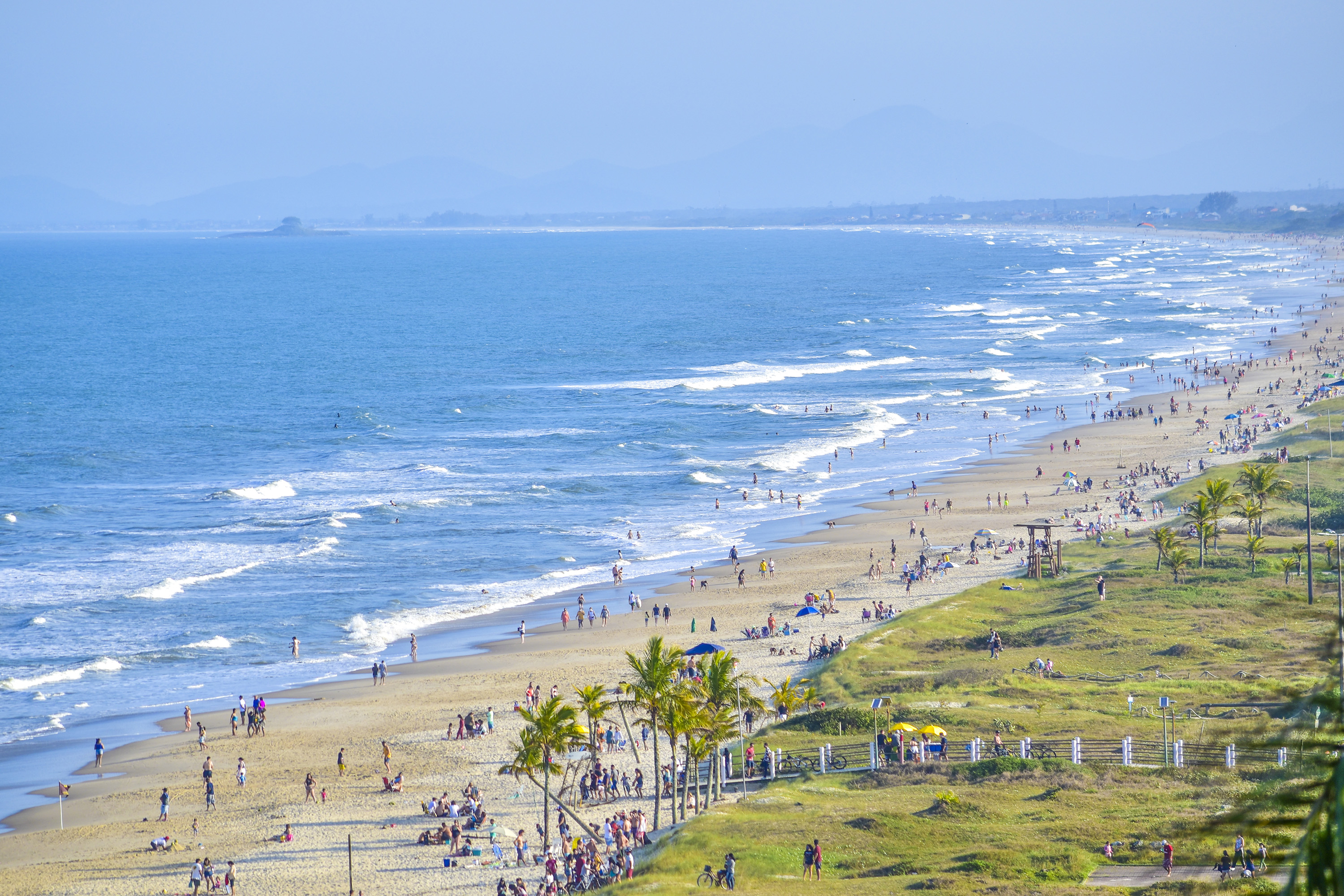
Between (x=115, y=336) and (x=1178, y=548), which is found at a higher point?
(x=115, y=336)

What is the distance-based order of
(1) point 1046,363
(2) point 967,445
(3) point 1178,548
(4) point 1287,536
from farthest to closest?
(1) point 1046,363, (2) point 967,445, (4) point 1287,536, (3) point 1178,548


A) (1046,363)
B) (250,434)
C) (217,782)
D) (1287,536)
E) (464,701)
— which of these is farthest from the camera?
(1046,363)

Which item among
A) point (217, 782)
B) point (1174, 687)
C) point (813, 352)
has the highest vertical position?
point (813, 352)

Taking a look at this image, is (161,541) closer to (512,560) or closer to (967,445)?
(512,560)

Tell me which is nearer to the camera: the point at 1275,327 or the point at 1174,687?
the point at 1174,687

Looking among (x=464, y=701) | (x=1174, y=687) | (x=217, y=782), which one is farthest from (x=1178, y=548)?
(x=217, y=782)

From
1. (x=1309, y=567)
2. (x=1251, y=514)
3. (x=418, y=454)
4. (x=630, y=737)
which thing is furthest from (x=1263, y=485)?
(x=418, y=454)

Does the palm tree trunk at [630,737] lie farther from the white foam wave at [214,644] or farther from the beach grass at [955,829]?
the white foam wave at [214,644]
